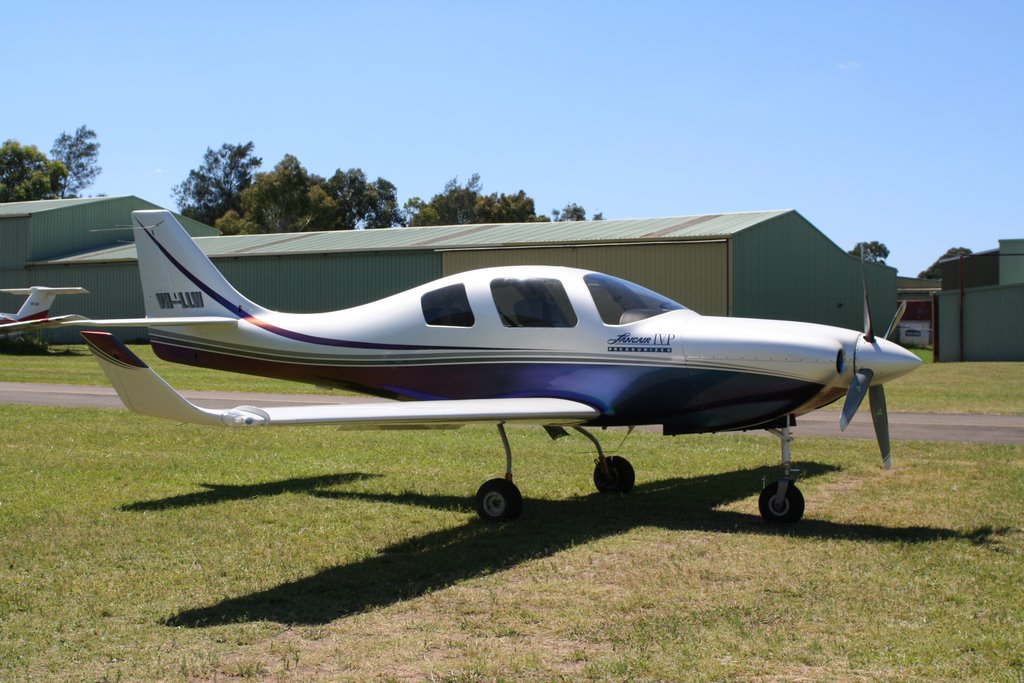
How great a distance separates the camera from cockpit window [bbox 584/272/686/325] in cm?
967

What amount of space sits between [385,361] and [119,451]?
5.17 metres

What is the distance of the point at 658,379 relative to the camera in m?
9.27

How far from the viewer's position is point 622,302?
9.80 metres

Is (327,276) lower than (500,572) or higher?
higher

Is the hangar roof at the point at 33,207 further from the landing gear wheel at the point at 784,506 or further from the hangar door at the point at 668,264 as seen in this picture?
the landing gear wheel at the point at 784,506

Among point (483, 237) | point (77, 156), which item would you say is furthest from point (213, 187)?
point (483, 237)

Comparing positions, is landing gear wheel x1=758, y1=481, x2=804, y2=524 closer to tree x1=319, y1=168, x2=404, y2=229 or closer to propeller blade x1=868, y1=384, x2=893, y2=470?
propeller blade x1=868, y1=384, x2=893, y2=470

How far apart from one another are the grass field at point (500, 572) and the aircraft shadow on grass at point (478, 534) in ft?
0.11

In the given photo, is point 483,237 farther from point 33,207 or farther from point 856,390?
point 856,390

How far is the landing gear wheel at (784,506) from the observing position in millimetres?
8891

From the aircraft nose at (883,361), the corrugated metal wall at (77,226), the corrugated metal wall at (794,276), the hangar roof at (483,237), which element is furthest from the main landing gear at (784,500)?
the corrugated metal wall at (77,226)

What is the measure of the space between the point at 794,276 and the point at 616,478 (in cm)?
3017

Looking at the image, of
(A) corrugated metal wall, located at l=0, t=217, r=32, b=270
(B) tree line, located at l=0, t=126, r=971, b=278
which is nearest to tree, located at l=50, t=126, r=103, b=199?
(B) tree line, located at l=0, t=126, r=971, b=278

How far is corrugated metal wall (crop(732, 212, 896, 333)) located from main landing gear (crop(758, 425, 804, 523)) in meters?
26.1
